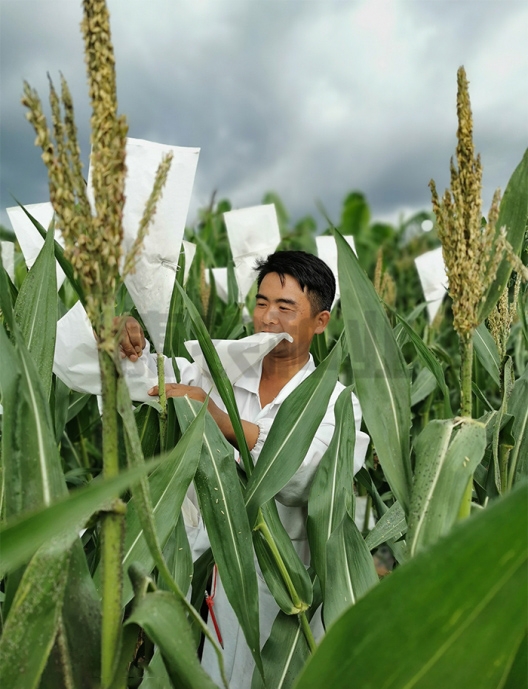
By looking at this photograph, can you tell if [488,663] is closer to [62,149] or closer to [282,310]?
[62,149]

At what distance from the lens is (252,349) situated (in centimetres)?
116

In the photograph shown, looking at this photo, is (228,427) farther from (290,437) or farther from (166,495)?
(166,495)

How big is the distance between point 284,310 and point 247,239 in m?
0.84

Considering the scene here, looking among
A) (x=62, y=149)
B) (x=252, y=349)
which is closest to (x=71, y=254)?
(x=62, y=149)

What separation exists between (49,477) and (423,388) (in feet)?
4.42

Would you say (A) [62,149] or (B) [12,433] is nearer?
(A) [62,149]

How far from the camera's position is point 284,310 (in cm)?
132

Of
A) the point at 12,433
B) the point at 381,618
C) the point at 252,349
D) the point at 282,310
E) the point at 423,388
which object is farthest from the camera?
the point at 423,388

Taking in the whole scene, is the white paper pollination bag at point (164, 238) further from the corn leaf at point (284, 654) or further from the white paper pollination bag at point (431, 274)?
the white paper pollination bag at point (431, 274)

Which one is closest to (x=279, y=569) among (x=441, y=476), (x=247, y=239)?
(x=441, y=476)

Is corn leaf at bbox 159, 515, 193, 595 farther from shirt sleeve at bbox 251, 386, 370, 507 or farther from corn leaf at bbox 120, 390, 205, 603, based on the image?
shirt sleeve at bbox 251, 386, 370, 507

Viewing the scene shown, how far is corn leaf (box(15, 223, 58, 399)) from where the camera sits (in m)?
0.77

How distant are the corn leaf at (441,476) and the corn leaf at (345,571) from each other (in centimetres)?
28

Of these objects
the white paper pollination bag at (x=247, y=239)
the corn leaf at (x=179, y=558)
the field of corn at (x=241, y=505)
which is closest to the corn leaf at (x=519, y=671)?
the field of corn at (x=241, y=505)
